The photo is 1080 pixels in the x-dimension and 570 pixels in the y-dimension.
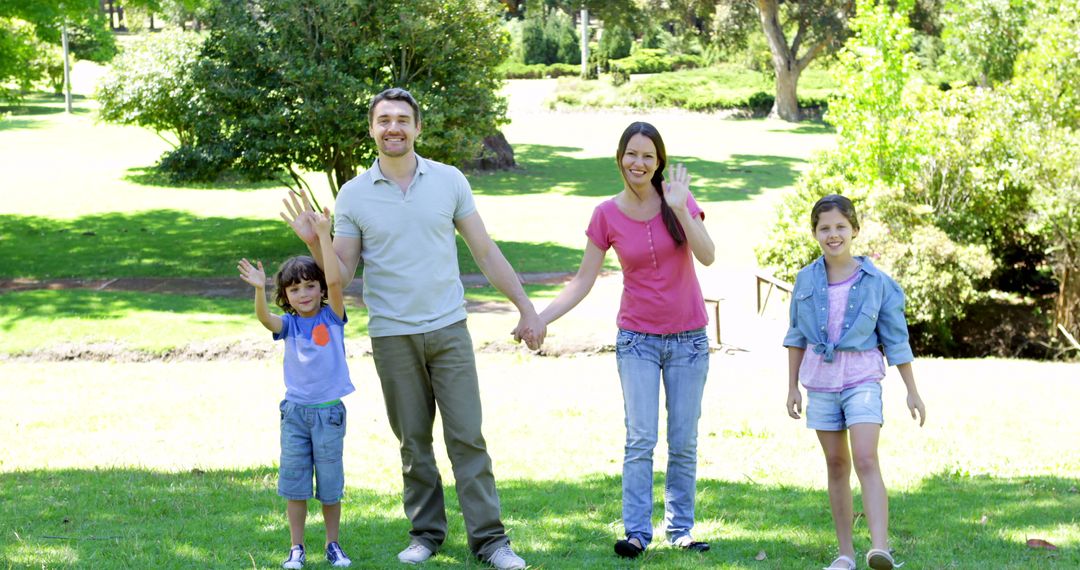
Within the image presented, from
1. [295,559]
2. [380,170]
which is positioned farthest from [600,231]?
[295,559]

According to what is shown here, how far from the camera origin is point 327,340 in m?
4.99

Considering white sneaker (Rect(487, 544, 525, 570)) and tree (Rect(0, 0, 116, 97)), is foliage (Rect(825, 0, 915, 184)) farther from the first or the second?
white sneaker (Rect(487, 544, 525, 570))

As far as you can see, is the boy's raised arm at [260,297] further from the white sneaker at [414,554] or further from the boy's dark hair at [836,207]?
the boy's dark hair at [836,207]

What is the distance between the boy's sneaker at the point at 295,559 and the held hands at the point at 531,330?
1303 millimetres

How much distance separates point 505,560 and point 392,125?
1.88m

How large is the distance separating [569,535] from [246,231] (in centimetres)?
1866

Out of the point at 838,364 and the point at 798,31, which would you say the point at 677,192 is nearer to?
the point at 838,364

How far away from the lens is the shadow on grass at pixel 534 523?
16.8 ft

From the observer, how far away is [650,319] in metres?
5.18

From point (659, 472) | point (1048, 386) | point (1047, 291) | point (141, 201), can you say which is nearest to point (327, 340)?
point (659, 472)

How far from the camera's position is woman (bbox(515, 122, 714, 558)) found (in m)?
5.16

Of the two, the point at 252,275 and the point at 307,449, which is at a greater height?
the point at 252,275

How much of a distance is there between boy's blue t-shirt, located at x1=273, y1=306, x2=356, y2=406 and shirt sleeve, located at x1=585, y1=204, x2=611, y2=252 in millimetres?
1226

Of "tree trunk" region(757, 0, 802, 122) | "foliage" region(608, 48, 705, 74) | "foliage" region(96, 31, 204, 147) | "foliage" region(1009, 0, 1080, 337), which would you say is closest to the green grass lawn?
"foliage" region(1009, 0, 1080, 337)
